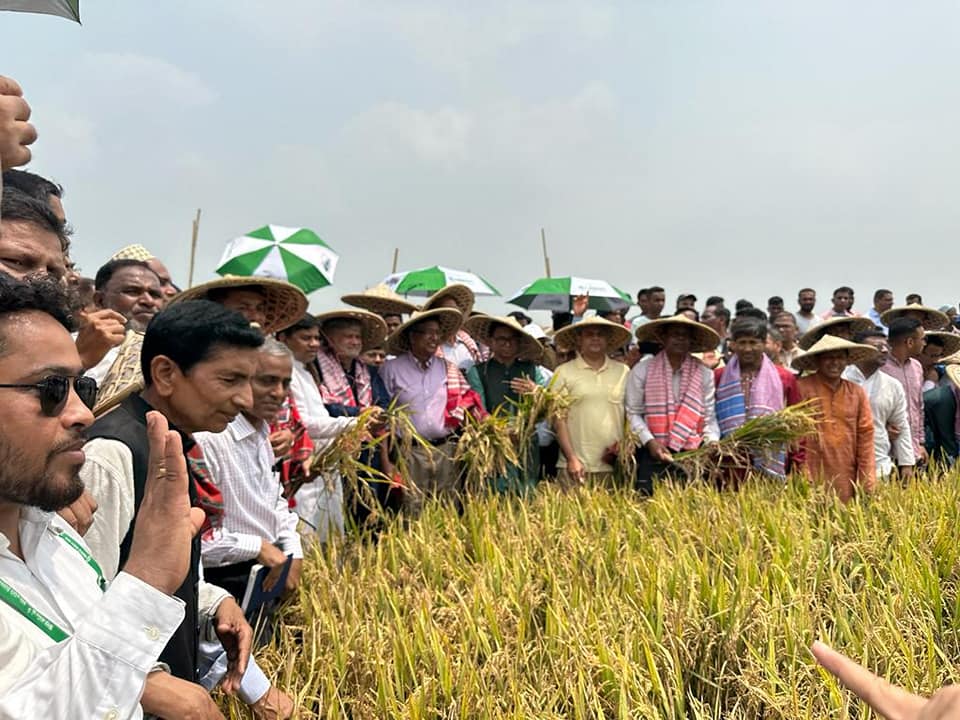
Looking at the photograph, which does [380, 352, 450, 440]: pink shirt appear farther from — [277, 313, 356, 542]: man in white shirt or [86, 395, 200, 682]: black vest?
[86, 395, 200, 682]: black vest

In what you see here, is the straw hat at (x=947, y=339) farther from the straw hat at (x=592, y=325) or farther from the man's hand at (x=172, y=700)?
the man's hand at (x=172, y=700)

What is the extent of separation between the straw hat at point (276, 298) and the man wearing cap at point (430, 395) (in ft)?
3.18

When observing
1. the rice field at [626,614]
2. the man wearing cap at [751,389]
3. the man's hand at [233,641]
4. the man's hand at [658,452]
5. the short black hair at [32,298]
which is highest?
the short black hair at [32,298]

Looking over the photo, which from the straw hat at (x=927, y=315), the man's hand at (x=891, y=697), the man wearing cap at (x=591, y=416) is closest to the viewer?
the man's hand at (x=891, y=697)

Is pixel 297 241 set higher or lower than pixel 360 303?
higher

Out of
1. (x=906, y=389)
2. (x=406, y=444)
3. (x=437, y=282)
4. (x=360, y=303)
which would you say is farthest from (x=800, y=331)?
(x=406, y=444)

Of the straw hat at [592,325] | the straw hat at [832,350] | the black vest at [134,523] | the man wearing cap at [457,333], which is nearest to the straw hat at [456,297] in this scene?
the man wearing cap at [457,333]

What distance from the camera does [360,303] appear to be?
5.89 metres

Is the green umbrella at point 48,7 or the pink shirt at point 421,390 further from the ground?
the green umbrella at point 48,7

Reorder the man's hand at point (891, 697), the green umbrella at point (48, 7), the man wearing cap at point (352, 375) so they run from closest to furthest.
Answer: the man's hand at point (891, 697), the green umbrella at point (48, 7), the man wearing cap at point (352, 375)

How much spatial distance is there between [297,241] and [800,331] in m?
5.72

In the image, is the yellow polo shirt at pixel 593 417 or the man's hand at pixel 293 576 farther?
the yellow polo shirt at pixel 593 417

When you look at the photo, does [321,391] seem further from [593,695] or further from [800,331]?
[800,331]

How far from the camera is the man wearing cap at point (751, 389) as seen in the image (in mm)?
4762
